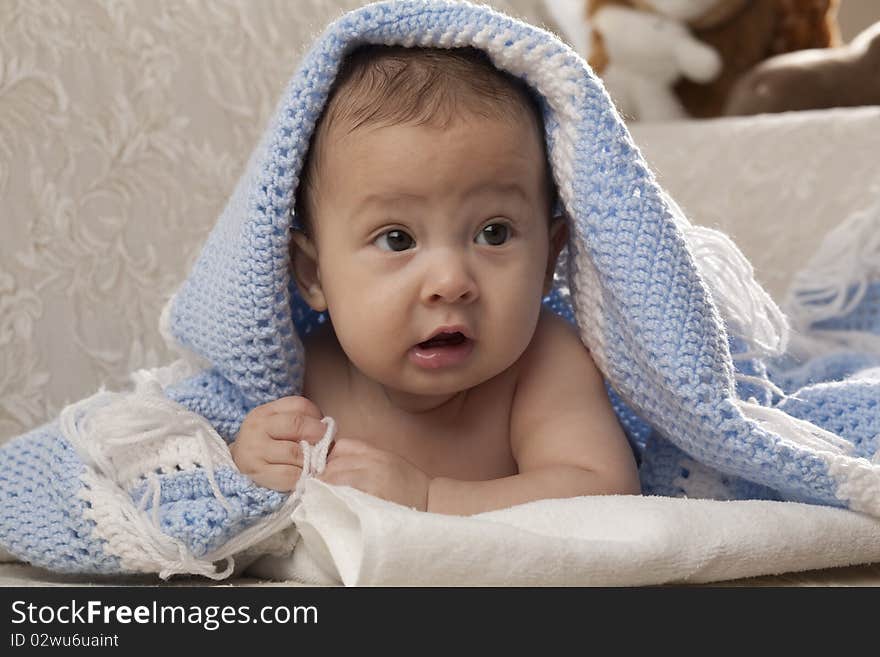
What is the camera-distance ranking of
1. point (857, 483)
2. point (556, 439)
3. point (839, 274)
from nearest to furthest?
1. point (857, 483)
2. point (556, 439)
3. point (839, 274)

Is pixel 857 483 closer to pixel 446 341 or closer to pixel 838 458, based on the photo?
pixel 838 458

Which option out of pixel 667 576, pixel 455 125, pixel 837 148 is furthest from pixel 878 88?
pixel 667 576

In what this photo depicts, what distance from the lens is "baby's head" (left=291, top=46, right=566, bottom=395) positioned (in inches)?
33.6

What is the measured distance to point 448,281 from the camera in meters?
0.84

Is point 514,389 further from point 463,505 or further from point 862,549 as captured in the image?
point 862,549

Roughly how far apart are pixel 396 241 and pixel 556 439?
0.21m

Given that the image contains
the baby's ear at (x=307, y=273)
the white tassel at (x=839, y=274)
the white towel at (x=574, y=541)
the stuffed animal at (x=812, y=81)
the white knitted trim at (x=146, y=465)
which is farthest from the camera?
the stuffed animal at (x=812, y=81)

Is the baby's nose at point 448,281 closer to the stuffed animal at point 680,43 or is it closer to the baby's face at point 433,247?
the baby's face at point 433,247

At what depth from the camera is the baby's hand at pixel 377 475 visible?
83 centimetres

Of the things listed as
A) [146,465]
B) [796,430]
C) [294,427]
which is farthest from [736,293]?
[146,465]

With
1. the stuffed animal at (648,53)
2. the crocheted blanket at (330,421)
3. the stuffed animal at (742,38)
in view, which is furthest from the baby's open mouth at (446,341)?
the stuffed animal at (742,38)
